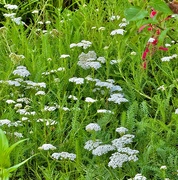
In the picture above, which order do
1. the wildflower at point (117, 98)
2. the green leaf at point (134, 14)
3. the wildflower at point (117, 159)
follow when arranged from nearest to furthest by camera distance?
the green leaf at point (134, 14)
the wildflower at point (117, 159)
the wildflower at point (117, 98)

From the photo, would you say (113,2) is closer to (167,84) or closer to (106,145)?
(167,84)

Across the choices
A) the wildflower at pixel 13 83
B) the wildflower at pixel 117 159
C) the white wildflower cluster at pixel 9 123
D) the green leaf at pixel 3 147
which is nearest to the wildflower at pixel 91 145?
the wildflower at pixel 117 159

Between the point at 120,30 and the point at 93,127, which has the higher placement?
the point at 120,30

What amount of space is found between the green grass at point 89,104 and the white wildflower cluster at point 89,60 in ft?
0.14

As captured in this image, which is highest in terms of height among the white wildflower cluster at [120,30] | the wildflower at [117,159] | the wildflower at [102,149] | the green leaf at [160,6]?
the green leaf at [160,6]

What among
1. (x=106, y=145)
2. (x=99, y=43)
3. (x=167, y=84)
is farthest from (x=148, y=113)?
(x=99, y=43)

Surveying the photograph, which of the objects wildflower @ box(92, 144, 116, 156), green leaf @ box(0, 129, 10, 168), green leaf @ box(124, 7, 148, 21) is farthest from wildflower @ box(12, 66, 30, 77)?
green leaf @ box(0, 129, 10, 168)

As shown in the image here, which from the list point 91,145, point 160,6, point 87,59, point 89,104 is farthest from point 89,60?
point 160,6

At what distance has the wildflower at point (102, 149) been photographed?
6.79 ft

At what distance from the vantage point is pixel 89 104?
241 centimetres

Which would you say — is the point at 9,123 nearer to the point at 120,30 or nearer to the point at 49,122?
the point at 49,122

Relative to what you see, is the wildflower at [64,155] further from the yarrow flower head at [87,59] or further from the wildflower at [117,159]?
the yarrow flower head at [87,59]

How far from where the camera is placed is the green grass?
2127mm

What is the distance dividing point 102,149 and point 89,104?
1.21ft
